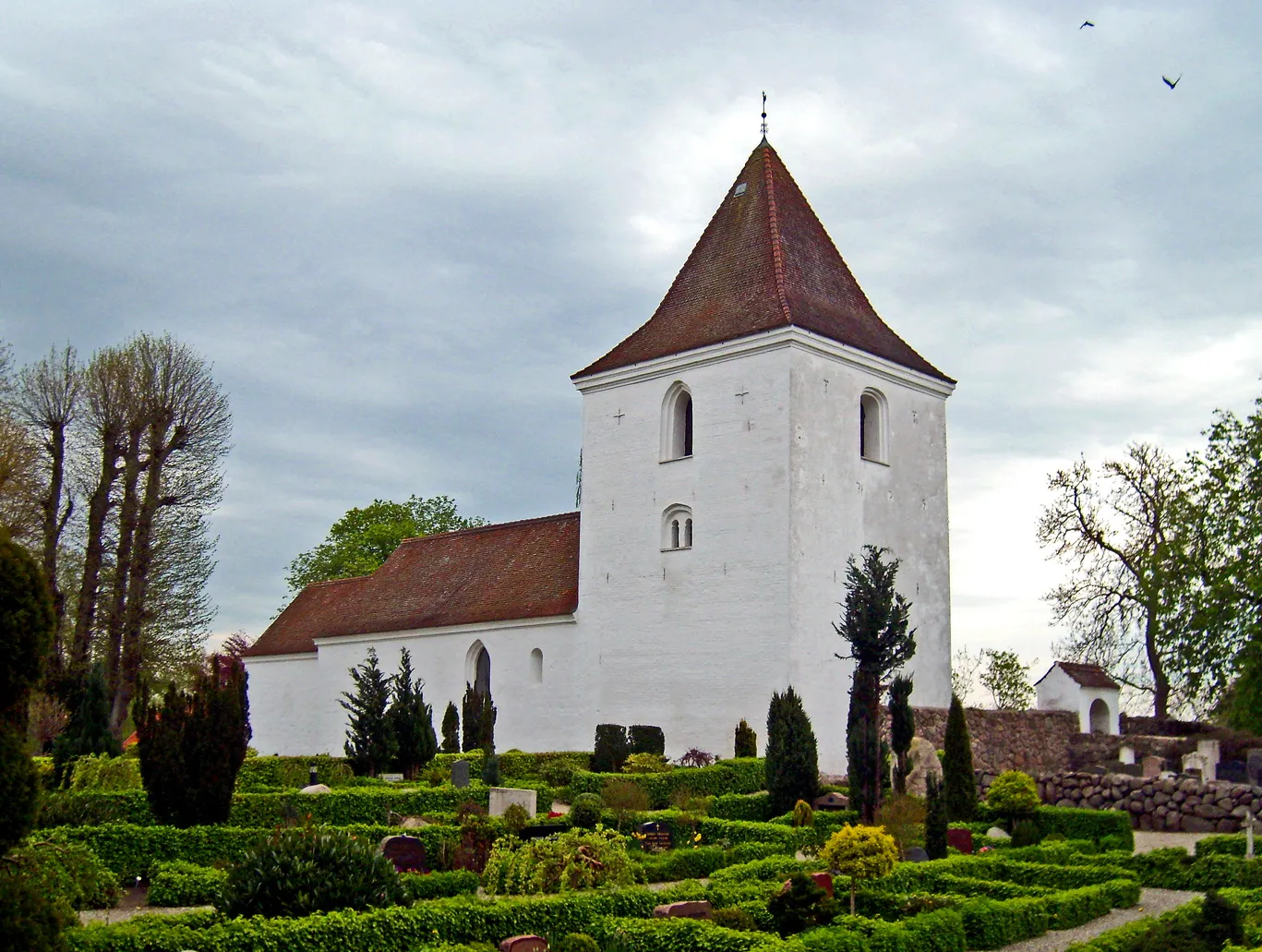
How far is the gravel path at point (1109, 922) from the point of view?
1057 cm

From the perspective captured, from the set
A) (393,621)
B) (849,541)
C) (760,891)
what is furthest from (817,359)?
(760,891)

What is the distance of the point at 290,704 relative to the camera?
3225cm

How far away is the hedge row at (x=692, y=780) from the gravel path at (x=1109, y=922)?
7.15m

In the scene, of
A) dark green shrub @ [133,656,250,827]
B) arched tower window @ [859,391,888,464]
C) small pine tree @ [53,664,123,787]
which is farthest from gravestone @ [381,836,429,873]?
arched tower window @ [859,391,888,464]

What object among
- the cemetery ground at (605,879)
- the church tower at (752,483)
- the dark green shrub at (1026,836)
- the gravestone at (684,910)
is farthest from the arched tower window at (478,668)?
the gravestone at (684,910)

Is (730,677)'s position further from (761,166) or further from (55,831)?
(55,831)

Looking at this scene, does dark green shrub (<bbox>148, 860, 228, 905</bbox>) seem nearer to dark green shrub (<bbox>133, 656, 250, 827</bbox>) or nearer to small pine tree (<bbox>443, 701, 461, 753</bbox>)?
dark green shrub (<bbox>133, 656, 250, 827</bbox>)

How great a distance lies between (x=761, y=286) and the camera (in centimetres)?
2500

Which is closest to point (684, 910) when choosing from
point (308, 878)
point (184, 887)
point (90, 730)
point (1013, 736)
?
point (308, 878)

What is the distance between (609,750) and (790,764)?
5200mm

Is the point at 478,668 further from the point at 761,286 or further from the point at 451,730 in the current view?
the point at 761,286

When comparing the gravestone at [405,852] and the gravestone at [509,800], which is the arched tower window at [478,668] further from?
the gravestone at [405,852]

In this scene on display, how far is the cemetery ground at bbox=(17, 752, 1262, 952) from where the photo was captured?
9047 mm

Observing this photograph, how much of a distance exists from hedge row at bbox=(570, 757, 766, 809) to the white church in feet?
6.98
